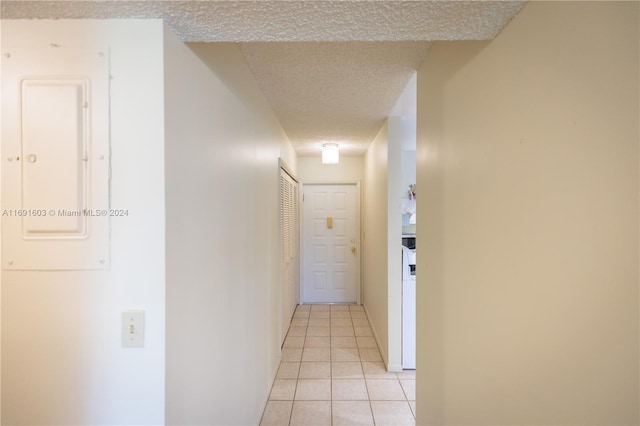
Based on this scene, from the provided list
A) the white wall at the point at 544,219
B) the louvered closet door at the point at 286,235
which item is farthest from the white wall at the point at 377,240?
the white wall at the point at 544,219

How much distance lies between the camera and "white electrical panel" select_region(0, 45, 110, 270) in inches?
33.5

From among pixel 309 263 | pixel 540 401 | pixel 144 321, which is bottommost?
pixel 309 263

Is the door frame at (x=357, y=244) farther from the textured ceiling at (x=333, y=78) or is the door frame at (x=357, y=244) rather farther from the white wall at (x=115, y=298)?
the white wall at (x=115, y=298)

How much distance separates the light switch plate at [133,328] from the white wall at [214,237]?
0.08 m

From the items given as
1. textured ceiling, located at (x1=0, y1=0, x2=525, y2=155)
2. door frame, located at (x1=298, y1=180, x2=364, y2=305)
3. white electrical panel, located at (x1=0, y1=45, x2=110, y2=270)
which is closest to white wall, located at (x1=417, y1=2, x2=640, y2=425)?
textured ceiling, located at (x1=0, y1=0, x2=525, y2=155)

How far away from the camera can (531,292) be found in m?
0.78

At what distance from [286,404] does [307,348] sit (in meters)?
0.87

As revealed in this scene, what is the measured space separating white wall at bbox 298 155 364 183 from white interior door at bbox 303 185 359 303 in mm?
127

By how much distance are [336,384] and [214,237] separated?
6.25 feet

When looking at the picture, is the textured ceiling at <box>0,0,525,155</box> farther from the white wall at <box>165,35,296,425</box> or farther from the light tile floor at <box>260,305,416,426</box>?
the light tile floor at <box>260,305,416,426</box>

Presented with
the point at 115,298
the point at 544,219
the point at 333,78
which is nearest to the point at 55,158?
the point at 115,298

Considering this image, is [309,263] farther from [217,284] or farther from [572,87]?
[572,87]

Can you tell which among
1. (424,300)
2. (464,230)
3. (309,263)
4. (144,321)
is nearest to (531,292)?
(464,230)

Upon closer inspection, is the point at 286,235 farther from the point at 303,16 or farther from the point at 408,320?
the point at 303,16
